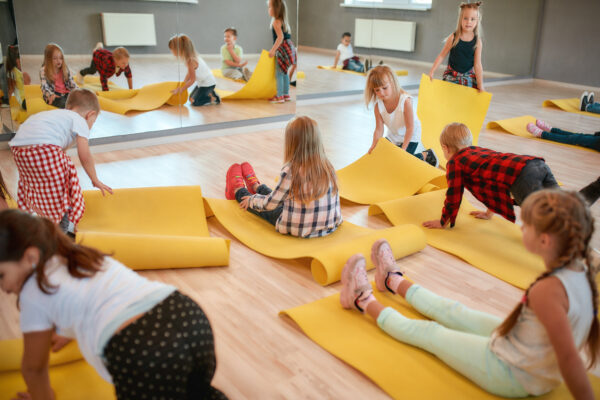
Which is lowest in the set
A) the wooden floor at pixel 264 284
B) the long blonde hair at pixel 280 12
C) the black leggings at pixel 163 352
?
the wooden floor at pixel 264 284

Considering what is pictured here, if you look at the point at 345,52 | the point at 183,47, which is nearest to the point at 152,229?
the point at 183,47

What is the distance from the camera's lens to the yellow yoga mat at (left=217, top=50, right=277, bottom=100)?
6.01 m

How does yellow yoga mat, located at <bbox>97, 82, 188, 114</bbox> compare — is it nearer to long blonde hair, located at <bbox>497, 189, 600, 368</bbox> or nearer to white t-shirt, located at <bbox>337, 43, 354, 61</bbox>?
white t-shirt, located at <bbox>337, 43, 354, 61</bbox>

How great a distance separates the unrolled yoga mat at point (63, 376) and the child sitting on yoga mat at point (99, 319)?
359mm

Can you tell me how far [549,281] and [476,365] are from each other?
44 cm

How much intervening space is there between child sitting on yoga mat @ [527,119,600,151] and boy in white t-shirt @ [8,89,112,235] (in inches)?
170

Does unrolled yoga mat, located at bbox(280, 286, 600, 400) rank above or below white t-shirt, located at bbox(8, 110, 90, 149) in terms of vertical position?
below

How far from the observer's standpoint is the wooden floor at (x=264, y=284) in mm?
1933

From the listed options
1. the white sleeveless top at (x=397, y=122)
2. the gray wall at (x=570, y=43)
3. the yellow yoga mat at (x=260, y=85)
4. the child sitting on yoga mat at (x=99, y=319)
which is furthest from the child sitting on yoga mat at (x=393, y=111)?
the gray wall at (x=570, y=43)

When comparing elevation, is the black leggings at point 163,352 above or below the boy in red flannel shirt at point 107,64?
below

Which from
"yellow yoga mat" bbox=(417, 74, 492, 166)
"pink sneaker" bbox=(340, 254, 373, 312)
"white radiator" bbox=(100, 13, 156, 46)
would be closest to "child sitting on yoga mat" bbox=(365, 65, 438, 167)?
"yellow yoga mat" bbox=(417, 74, 492, 166)

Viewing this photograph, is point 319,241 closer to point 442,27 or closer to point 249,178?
point 249,178

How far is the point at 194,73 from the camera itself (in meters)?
5.22

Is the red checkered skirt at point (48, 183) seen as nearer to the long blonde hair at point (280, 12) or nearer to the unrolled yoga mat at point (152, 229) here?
the unrolled yoga mat at point (152, 229)
